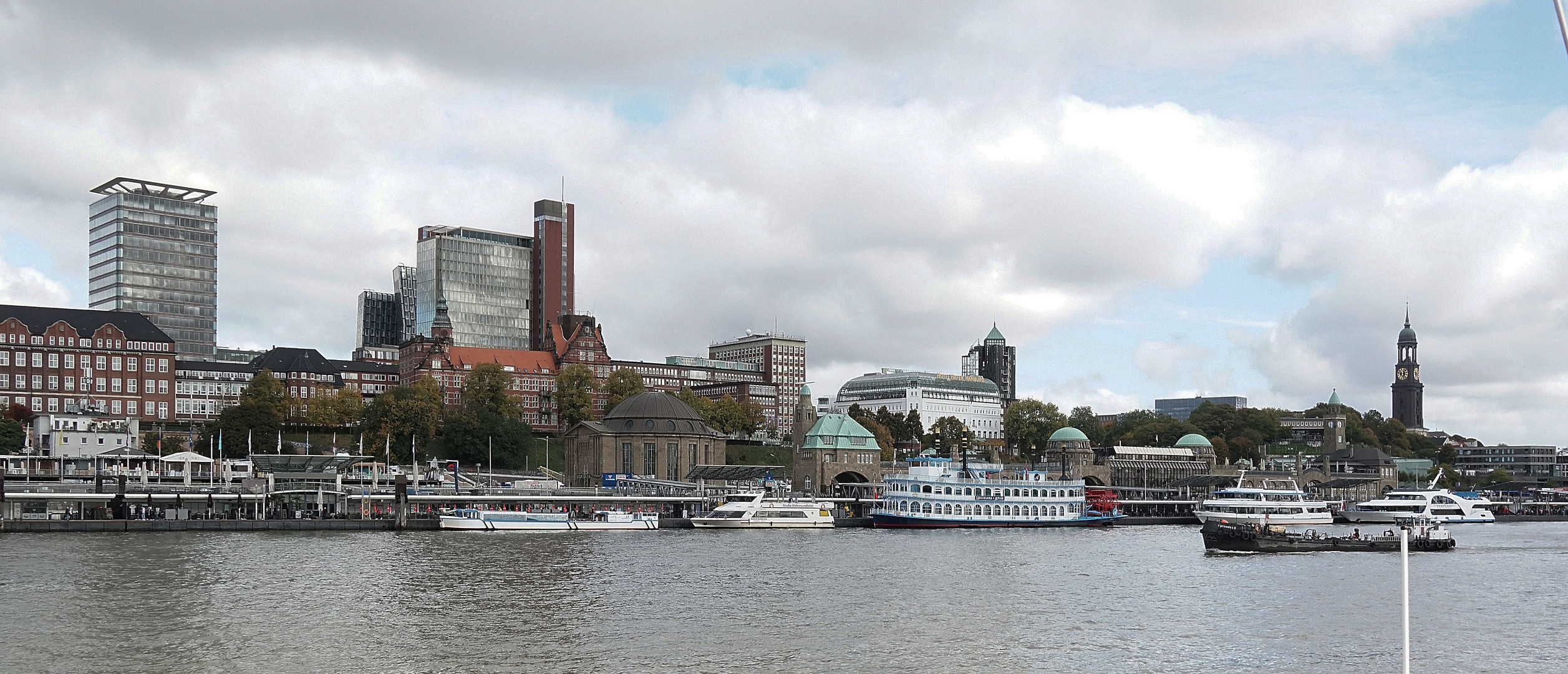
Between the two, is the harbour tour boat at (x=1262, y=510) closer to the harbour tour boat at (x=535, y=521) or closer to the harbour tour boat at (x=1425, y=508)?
the harbour tour boat at (x=1425, y=508)

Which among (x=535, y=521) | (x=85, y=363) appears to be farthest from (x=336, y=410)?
(x=535, y=521)

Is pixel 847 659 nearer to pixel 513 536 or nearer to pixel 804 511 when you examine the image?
pixel 513 536

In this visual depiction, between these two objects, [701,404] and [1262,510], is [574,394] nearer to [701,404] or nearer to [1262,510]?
[701,404]

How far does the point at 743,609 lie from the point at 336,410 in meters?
120

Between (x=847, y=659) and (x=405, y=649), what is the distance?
14197mm

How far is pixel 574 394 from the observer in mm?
182750

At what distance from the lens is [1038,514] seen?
12781cm

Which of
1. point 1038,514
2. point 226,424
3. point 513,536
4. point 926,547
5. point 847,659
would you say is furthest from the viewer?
point 226,424

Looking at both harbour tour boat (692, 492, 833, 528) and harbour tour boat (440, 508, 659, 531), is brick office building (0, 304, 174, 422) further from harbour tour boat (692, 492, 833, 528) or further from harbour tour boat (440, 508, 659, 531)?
harbour tour boat (692, 492, 833, 528)

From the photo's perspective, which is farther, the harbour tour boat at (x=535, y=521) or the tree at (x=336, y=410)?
the tree at (x=336, y=410)

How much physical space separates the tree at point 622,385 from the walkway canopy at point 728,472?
2818 centimetres

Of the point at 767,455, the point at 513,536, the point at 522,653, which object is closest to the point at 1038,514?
the point at 513,536

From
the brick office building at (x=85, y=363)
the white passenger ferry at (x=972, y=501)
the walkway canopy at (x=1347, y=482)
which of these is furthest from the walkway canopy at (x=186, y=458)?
the walkway canopy at (x=1347, y=482)

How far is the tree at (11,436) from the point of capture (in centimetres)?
13325
